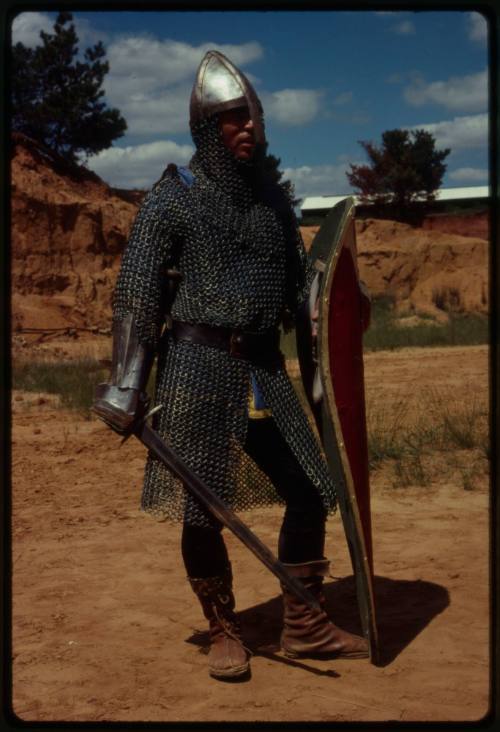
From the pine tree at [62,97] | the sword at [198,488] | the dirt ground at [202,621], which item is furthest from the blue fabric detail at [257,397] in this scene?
the pine tree at [62,97]

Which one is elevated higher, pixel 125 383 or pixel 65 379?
pixel 125 383

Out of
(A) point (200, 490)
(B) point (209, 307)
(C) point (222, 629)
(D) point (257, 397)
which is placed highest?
(B) point (209, 307)

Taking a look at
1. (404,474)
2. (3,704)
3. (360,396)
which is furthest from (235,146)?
(404,474)

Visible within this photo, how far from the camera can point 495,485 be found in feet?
9.11

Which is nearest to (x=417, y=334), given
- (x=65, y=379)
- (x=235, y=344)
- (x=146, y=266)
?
(x=65, y=379)

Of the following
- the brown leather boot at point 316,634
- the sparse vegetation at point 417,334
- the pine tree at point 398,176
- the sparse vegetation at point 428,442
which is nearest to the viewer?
the brown leather boot at point 316,634

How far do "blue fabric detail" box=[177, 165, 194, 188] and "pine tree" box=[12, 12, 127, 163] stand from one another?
620 inches

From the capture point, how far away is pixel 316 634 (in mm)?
3139

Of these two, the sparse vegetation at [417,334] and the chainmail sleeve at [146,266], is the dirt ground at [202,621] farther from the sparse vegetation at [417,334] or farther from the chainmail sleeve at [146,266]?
the sparse vegetation at [417,334]

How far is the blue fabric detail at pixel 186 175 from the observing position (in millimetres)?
3035

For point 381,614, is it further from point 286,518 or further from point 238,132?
point 238,132

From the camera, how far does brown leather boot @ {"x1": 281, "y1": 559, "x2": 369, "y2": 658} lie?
3135 millimetres

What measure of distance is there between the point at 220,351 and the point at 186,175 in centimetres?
59
